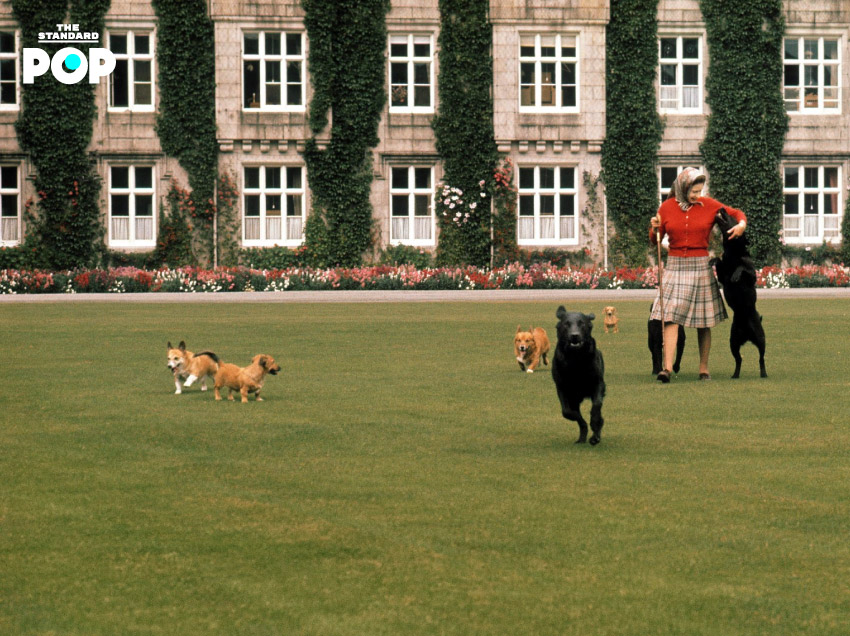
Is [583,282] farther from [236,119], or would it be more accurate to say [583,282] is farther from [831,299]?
[236,119]

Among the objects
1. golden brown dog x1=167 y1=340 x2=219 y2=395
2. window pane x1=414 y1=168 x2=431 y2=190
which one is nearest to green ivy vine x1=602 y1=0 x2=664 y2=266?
window pane x1=414 y1=168 x2=431 y2=190

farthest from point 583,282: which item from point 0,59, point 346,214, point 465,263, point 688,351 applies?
point 688,351

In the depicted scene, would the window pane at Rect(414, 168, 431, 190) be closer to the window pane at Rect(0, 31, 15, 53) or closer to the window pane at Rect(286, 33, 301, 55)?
the window pane at Rect(286, 33, 301, 55)

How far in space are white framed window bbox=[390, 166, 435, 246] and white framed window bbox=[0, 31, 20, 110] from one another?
32.0 ft

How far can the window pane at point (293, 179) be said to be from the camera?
39.8 metres

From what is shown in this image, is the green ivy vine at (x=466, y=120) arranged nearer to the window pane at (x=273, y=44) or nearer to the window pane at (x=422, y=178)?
the window pane at (x=422, y=178)

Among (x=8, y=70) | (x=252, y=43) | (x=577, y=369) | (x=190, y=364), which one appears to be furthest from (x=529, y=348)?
(x=8, y=70)

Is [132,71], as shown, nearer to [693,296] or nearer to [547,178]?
[547,178]

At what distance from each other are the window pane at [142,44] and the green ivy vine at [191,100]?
60 centimetres

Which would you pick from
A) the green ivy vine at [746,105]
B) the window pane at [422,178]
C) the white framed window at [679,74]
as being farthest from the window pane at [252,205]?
the green ivy vine at [746,105]

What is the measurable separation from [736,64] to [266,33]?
40.3 ft

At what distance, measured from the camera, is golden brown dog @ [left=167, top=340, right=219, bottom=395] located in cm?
1304

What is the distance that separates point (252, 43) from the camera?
1555 inches

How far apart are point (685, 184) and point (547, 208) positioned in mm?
26415
